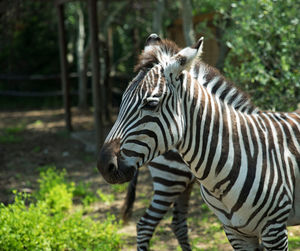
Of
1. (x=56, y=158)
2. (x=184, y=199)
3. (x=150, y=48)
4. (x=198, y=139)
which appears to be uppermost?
(x=150, y=48)

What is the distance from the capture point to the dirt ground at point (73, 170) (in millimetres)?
4805

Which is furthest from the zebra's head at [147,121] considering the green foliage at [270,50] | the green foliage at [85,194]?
the green foliage at [85,194]

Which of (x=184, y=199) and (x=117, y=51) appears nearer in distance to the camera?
(x=184, y=199)

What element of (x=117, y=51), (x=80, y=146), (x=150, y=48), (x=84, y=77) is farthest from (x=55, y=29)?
(x=150, y=48)

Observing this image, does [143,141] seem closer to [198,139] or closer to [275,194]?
[198,139]

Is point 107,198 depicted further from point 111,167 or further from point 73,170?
point 111,167

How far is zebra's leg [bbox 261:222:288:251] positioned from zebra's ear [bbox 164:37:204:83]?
3.95 ft

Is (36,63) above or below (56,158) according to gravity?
above

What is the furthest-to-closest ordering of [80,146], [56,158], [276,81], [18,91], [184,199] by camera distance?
1. [18,91]
2. [80,146]
3. [56,158]
4. [276,81]
5. [184,199]

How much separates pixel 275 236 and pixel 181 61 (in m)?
1.34

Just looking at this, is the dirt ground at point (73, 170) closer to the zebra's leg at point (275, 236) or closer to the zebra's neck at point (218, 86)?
the zebra's leg at point (275, 236)

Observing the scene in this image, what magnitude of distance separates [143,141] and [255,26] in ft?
11.1

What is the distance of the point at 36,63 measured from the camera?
17.4m

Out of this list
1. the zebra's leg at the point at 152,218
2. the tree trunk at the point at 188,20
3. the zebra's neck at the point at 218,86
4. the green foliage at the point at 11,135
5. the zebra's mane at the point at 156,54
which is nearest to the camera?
the zebra's mane at the point at 156,54
